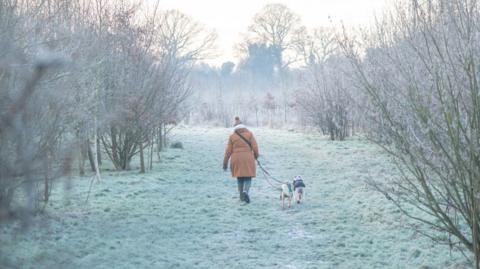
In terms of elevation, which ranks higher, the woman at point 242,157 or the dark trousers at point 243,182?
the woman at point 242,157

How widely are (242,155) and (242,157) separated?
0.15ft

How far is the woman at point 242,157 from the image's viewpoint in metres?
10.4

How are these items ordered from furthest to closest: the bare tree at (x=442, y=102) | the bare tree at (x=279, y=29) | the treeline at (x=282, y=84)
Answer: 1. the bare tree at (x=279, y=29)
2. the treeline at (x=282, y=84)
3. the bare tree at (x=442, y=102)

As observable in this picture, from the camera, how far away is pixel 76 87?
320 inches

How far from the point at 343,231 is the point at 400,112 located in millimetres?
2846

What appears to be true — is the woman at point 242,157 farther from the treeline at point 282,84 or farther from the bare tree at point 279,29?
the bare tree at point 279,29

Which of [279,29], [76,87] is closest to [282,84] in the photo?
[279,29]

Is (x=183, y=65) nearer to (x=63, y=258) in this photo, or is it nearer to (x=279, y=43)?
(x=63, y=258)

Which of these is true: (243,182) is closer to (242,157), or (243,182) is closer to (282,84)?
(242,157)

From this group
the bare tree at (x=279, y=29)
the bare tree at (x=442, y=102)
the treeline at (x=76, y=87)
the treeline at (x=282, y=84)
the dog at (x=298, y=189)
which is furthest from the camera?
the bare tree at (x=279, y=29)

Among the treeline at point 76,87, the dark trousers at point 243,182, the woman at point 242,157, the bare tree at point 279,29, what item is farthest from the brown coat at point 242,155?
the bare tree at point 279,29

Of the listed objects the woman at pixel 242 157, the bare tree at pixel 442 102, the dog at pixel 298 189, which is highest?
the bare tree at pixel 442 102

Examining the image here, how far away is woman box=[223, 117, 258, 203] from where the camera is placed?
10.4 m

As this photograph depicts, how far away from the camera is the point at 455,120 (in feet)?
16.6
